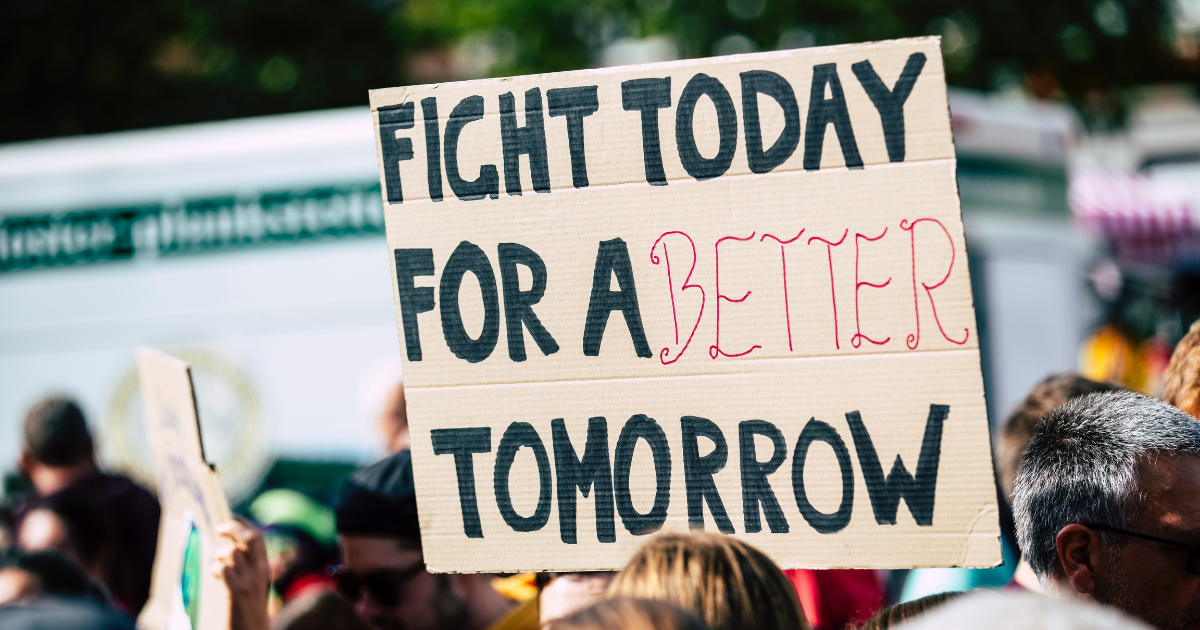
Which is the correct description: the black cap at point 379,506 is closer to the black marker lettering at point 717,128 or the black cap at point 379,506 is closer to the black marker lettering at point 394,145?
the black marker lettering at point 394,145

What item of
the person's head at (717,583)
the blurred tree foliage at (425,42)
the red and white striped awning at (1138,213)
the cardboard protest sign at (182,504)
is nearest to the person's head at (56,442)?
the cardboard protest sign at (182,504)

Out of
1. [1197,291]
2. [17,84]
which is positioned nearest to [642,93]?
[17,84]

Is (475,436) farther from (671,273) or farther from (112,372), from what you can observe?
(112,372)

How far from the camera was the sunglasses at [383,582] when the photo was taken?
8.64 feet

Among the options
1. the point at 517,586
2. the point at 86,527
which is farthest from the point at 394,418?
the point at 517,586

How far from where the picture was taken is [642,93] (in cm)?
195

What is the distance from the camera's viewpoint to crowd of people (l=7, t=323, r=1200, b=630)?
60.0 inches

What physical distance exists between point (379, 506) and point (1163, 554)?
1718mm

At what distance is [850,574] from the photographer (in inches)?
108

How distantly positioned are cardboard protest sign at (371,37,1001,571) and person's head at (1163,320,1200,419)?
0.88m

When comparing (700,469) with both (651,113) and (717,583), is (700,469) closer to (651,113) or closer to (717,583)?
(717,583)

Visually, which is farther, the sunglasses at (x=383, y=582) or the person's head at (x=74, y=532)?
the person's head at (x=74, y=532)

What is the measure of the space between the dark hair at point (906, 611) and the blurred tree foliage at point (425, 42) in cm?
936

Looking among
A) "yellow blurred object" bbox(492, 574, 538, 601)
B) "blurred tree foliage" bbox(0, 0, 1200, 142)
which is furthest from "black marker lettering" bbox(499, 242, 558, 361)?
"blurred tree foliage" bbox(0, 0, 1200, 142)
